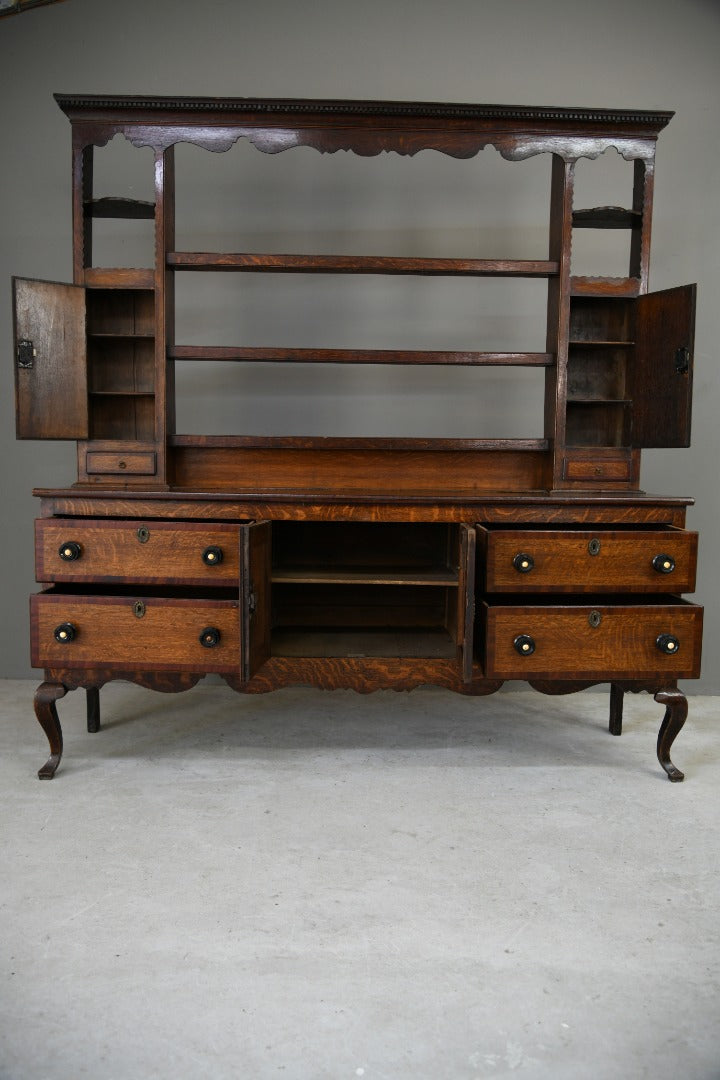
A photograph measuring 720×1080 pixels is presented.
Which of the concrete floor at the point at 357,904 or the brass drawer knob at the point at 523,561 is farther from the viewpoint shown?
the brass drawer knob at the point at 523,561

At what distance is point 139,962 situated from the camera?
184 cm

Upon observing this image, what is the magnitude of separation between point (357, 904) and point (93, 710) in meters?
1.56

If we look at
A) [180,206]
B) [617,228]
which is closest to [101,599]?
[180,206]

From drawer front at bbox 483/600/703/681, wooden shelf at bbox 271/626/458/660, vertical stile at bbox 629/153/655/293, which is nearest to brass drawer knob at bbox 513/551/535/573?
drawer front at bbox 483/600/703/681

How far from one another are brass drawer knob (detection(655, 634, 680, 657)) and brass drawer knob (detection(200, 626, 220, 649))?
56.9 inches

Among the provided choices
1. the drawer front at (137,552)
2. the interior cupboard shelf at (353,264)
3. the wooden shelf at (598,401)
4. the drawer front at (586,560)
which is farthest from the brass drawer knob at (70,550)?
the wooden shelf at (598,401)

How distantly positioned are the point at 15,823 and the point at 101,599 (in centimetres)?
72

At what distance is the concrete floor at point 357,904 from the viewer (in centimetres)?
161

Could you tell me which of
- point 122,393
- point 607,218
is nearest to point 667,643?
point 607,218

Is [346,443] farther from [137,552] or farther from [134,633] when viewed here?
[134,633]

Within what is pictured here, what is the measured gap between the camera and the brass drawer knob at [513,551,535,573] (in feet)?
9.12

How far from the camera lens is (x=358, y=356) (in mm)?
3137

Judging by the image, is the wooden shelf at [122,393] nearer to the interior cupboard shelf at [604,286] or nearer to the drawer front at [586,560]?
the drawer front at [586,560]

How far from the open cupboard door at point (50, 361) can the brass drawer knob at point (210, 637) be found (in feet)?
2.93
